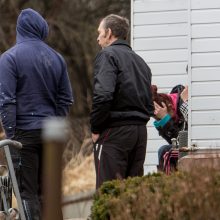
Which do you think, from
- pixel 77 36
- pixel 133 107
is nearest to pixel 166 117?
pixel 133 107

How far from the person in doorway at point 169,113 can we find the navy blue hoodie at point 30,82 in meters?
1.73

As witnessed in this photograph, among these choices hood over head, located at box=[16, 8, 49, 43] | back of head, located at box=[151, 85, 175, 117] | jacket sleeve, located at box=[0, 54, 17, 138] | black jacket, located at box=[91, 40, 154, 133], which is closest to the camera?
jacket sleeve, located at box=[0, 54, 17, 138]

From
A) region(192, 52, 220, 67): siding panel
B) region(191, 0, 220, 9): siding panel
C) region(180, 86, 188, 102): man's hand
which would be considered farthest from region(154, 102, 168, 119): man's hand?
region(191, 0, 220, 9): siding panel

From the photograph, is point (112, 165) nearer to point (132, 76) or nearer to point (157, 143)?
point (132, 76)

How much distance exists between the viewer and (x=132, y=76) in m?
7.54

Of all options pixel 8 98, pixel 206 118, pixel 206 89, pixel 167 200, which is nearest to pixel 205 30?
pixel 206 89

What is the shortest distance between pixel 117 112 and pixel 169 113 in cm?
189

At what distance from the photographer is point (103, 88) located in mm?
7375

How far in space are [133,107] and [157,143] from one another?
164 inches

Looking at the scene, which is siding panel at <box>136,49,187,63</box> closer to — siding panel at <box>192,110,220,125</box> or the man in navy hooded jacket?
siding panel at <box>192,110,220,125</box>

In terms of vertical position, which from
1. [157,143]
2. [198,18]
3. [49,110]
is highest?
[198,18]

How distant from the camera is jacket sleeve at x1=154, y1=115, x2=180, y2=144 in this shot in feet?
30.5

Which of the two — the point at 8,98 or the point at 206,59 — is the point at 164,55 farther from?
the point at 8,98

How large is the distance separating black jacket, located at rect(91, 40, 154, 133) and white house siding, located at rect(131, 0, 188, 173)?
3.93 metres
